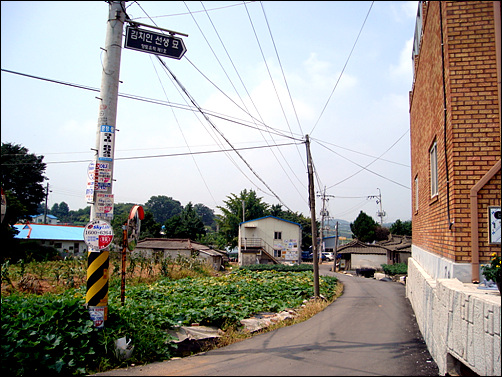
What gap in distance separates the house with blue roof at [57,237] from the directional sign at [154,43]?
3962 centimetres

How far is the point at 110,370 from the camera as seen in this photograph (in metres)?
6.47

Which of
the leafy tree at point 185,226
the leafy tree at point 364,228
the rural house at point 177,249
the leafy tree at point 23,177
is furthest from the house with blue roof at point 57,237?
the leafy tree at point 364,228

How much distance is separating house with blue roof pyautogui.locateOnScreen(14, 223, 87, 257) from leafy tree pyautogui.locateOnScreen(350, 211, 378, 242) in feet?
149

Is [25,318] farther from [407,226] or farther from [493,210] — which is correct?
[407,226]

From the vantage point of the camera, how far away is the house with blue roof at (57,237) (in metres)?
43.8

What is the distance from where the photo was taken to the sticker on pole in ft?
24.5

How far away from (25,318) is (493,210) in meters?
7.72

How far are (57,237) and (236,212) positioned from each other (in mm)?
25547

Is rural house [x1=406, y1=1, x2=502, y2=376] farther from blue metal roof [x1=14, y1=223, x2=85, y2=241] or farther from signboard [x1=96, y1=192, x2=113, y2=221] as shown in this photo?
blue metal roof [x1=14, y1=223, x2=85, y2=241]

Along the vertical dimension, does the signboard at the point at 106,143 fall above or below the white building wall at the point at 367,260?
above

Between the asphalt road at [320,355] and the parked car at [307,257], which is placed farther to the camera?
the parked car at [307,257]

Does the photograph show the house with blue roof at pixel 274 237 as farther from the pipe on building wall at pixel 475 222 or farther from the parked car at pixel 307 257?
the pipe on building wall at pixel 475 222

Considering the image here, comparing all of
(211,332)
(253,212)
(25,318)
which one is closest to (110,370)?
(25,318)

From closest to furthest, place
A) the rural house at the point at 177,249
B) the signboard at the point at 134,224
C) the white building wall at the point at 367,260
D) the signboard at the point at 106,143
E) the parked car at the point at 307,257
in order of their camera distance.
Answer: the signboard at the point at 106,143, the signboard at the point at 134,224, the rural house at the point at 177,249, the white building wall at the point at 367,260, the parked car at the point at 307,257
